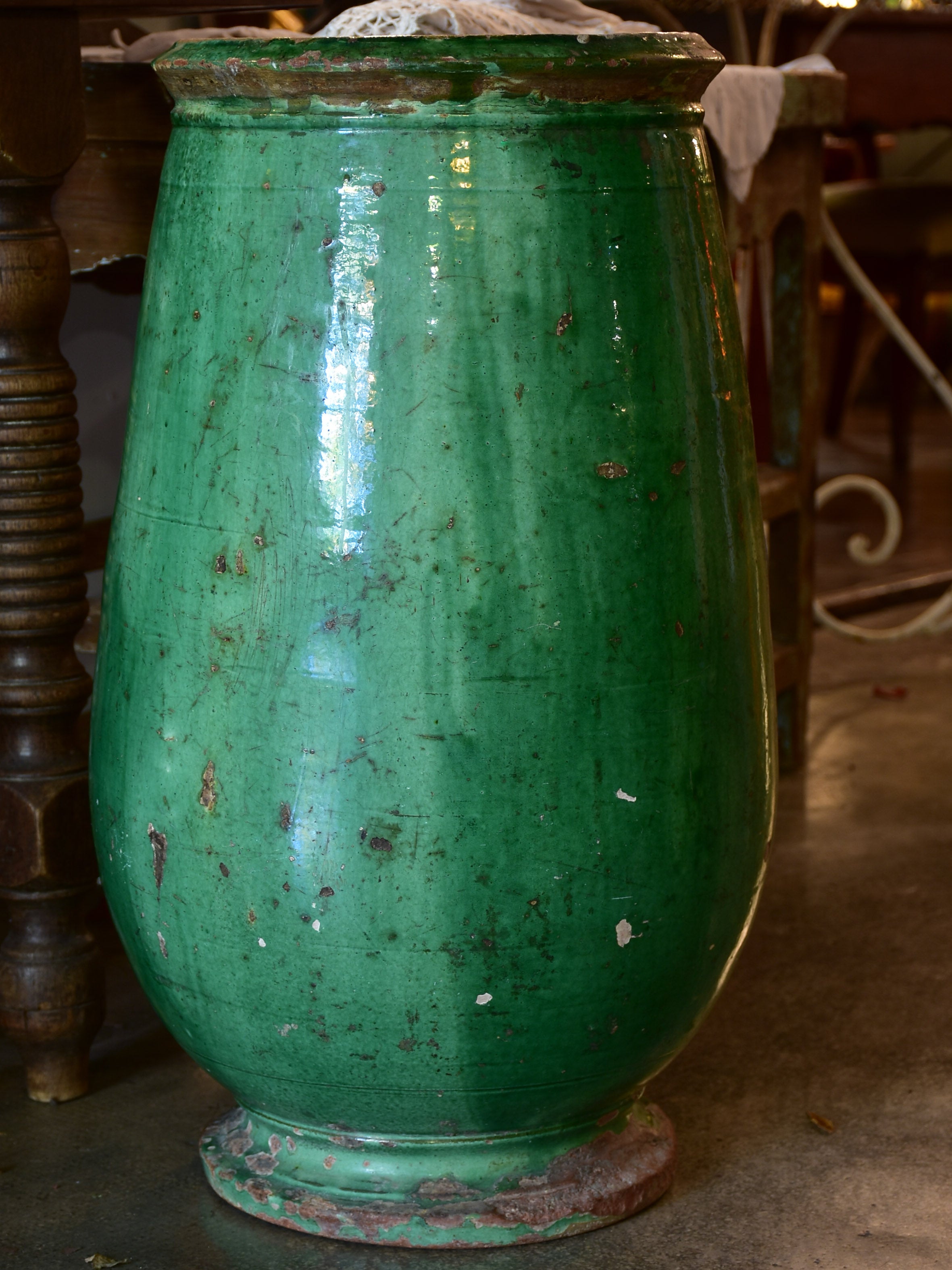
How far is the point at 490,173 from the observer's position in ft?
3.24

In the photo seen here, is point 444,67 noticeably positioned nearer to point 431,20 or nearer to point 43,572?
point 431,20

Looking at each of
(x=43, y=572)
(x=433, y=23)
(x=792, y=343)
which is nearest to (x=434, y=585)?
(x=43, y=572)

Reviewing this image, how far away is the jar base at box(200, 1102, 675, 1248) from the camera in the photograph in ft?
3.68

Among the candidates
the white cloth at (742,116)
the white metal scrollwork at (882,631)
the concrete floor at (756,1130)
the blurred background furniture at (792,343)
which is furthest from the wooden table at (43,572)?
the white metal scrollwork at (882,631)

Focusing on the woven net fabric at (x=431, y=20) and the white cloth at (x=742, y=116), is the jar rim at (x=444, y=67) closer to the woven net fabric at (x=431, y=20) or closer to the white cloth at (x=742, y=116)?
the woven net fabric at (x=431, y=20)

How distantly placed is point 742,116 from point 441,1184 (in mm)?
1227

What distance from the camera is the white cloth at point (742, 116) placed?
1.74 m

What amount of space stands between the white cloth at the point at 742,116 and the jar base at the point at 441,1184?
42.6 inches

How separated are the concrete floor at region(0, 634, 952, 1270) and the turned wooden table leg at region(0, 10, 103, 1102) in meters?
0.11

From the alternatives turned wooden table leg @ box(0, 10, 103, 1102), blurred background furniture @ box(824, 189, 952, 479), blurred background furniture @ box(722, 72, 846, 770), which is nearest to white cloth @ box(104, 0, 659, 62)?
turned wooden table leg @ box(0, 10, 103, 1102)

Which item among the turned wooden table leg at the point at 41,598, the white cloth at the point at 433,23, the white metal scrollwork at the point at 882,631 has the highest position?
the white cloth at the point at 433,23

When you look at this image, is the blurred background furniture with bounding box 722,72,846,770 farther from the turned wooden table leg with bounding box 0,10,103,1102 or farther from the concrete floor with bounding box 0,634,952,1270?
the turned wooden table leg with bounding box 0,10,103,1102

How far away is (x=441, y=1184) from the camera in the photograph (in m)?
1.13

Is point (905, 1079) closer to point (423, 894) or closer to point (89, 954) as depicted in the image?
point (423, 894)
